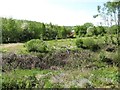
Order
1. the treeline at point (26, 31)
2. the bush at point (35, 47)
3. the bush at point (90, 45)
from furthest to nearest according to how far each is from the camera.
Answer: the treeline at point (26, 31)
the bush at point (90, 45)
the bush at point (35, 47)

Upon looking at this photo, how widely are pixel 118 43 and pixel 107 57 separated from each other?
3.04m

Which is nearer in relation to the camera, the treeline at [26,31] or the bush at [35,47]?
the bush at [35,47]


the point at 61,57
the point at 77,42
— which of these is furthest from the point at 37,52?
the point at 77,42

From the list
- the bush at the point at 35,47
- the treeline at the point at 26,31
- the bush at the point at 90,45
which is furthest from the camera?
the treeline at the point at 26,31

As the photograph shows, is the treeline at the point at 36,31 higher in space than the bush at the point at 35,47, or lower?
higher

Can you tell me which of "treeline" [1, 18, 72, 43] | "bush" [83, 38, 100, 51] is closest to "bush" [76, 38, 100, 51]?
"bush" [83, 38, 100, 51]

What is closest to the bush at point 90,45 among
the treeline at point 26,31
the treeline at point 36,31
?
the treeline at point 36,31

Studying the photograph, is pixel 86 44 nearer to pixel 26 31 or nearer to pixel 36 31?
pixel 36 31

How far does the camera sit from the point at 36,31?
23.5 m

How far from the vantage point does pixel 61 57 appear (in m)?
17.9

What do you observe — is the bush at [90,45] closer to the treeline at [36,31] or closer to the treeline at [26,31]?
the treeline at [36,31]

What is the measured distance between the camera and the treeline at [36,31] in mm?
21859

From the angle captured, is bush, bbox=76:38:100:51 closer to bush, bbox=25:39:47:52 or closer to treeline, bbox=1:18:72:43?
bush, bbox=25:39:47:52

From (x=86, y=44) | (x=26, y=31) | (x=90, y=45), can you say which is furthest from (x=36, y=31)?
(x=90, y=45)
